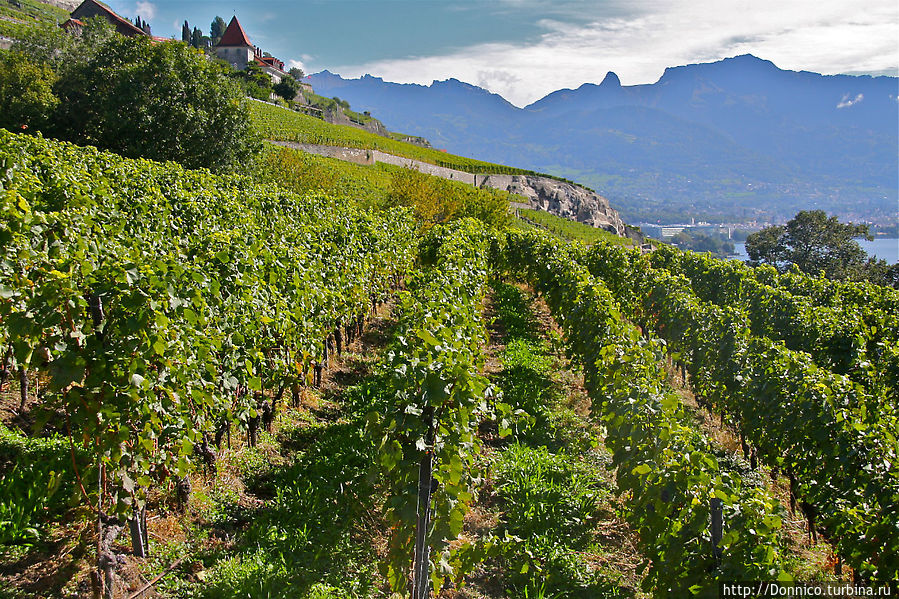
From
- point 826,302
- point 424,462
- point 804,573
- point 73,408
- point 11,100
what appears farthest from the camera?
point 11,100

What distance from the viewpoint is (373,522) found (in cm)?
523

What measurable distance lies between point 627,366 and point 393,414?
9.81 ft

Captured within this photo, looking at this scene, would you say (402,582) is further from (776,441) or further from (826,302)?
(826,302)

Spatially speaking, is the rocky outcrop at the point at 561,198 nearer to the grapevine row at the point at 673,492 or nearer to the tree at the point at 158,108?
the tree at the point at 158,108

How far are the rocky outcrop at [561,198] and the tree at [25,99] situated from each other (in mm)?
43875

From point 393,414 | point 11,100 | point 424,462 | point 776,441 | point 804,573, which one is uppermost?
point 11,100

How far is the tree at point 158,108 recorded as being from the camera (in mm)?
20672

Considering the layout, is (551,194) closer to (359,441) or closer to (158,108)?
(158,108)

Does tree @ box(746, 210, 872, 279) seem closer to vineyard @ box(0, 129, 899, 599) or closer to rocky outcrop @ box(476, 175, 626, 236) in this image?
rocky outcrop @ box(476, 175, 626, 236)

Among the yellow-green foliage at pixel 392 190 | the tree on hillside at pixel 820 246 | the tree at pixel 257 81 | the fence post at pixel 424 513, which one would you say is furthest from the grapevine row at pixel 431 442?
the tree at pixel 257 81

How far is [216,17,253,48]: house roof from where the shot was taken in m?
91.8

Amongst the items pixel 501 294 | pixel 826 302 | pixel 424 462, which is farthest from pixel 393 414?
pixel 501 294

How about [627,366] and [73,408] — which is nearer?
[73,408]

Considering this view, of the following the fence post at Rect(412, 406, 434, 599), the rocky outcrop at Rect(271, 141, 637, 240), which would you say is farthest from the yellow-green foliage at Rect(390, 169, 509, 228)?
the rocky outcrop at Rect(271, 141, 637, 240)
